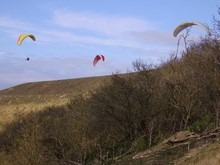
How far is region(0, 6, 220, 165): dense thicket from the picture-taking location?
1395 cm

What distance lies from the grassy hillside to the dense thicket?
93.2 feet

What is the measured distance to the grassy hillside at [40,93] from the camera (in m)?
49.1

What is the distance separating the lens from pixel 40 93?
61.4 m

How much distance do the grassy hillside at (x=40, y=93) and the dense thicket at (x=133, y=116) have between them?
1119 inches

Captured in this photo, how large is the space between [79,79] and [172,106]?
164 feet

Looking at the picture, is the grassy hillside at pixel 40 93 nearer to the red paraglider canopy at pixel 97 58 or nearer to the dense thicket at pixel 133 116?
the red paraglider canopy at pixel 97 58

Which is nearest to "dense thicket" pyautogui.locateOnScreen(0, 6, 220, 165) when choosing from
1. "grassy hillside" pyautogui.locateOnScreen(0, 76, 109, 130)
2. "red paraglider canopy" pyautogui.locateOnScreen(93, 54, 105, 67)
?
"red paraglider canopy" pyautogui.locateOnScreen(93, 54, 105, 67)

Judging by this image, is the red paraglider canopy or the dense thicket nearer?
the dense thicket

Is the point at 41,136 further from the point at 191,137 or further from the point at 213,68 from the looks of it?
the point at 213,68

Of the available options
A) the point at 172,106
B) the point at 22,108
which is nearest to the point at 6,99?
the point at 22,108

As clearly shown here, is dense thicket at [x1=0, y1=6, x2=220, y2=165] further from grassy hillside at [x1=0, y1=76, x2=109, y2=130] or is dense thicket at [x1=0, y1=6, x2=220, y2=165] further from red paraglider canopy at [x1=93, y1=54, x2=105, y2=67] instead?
grassy hillside at [x1=0, y1=76, x2=109, y2=130]

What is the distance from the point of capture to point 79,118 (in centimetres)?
1517

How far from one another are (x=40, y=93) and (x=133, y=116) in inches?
1854

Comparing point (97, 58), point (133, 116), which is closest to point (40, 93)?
point (97, 58)
